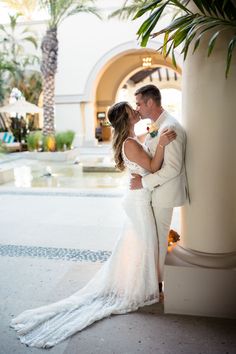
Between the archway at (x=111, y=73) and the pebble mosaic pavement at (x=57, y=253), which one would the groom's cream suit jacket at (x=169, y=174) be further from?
the archway at (x=111, y=73)

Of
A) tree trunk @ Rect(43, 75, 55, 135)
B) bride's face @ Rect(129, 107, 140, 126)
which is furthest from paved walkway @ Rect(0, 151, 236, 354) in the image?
tree trunk @ Rect(43, 75, 55, 135)

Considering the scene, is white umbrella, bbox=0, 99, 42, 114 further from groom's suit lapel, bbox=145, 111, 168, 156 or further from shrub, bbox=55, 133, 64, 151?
groom's suit lapel, bbox=145, 111, 168, 156

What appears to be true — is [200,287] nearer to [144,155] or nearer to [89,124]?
[144,155]

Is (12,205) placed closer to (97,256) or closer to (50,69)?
(97,256)

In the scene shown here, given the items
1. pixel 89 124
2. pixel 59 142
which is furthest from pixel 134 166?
pixel 89 124

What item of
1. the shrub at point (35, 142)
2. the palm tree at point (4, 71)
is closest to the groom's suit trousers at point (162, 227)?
the shrub at point (35, 142)

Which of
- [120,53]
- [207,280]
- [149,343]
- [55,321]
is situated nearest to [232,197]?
[207,280]

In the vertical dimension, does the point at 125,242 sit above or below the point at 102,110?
below

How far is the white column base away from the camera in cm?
258

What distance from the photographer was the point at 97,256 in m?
3.95

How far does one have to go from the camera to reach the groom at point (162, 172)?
8.56 feet

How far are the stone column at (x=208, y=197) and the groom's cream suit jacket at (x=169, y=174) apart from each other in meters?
0.07

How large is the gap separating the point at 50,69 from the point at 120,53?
414 cm

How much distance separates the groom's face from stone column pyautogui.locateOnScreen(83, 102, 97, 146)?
16.0 m
